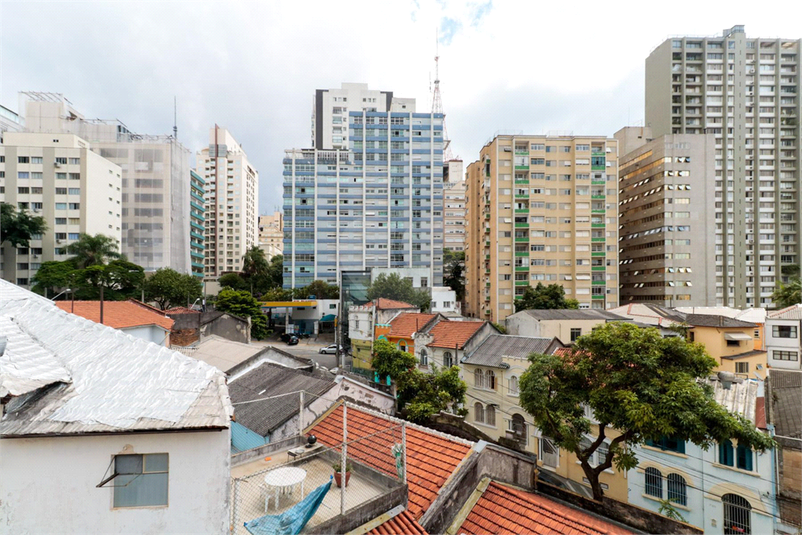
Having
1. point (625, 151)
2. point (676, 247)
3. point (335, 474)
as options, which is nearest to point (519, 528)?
point (335, 474)

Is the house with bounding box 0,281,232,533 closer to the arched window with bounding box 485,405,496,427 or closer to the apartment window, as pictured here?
the apartment window

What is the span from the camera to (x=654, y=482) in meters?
17.4

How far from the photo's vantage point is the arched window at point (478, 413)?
25.2 m

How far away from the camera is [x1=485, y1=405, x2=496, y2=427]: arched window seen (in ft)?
80.5

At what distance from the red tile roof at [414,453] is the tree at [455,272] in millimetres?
71228

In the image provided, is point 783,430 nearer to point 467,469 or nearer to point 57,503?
point 467,469

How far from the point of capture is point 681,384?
12.1 m

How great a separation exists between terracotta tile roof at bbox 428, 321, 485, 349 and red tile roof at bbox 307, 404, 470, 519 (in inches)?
642

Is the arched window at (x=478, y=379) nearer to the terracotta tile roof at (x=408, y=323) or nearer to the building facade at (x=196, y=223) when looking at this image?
the terracotta tile roof at (x=408, y=323)

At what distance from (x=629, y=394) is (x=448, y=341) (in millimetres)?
16543

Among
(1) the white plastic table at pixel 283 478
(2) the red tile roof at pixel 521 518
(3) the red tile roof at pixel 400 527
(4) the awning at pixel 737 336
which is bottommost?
(2) the red tile roof at pixel 521 518

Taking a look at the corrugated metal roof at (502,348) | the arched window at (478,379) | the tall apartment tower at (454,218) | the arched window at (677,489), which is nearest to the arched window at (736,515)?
the arched window at (677,489)

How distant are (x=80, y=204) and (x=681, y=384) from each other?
3230 inches

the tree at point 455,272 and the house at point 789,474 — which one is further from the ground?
the tree at point 455,272
